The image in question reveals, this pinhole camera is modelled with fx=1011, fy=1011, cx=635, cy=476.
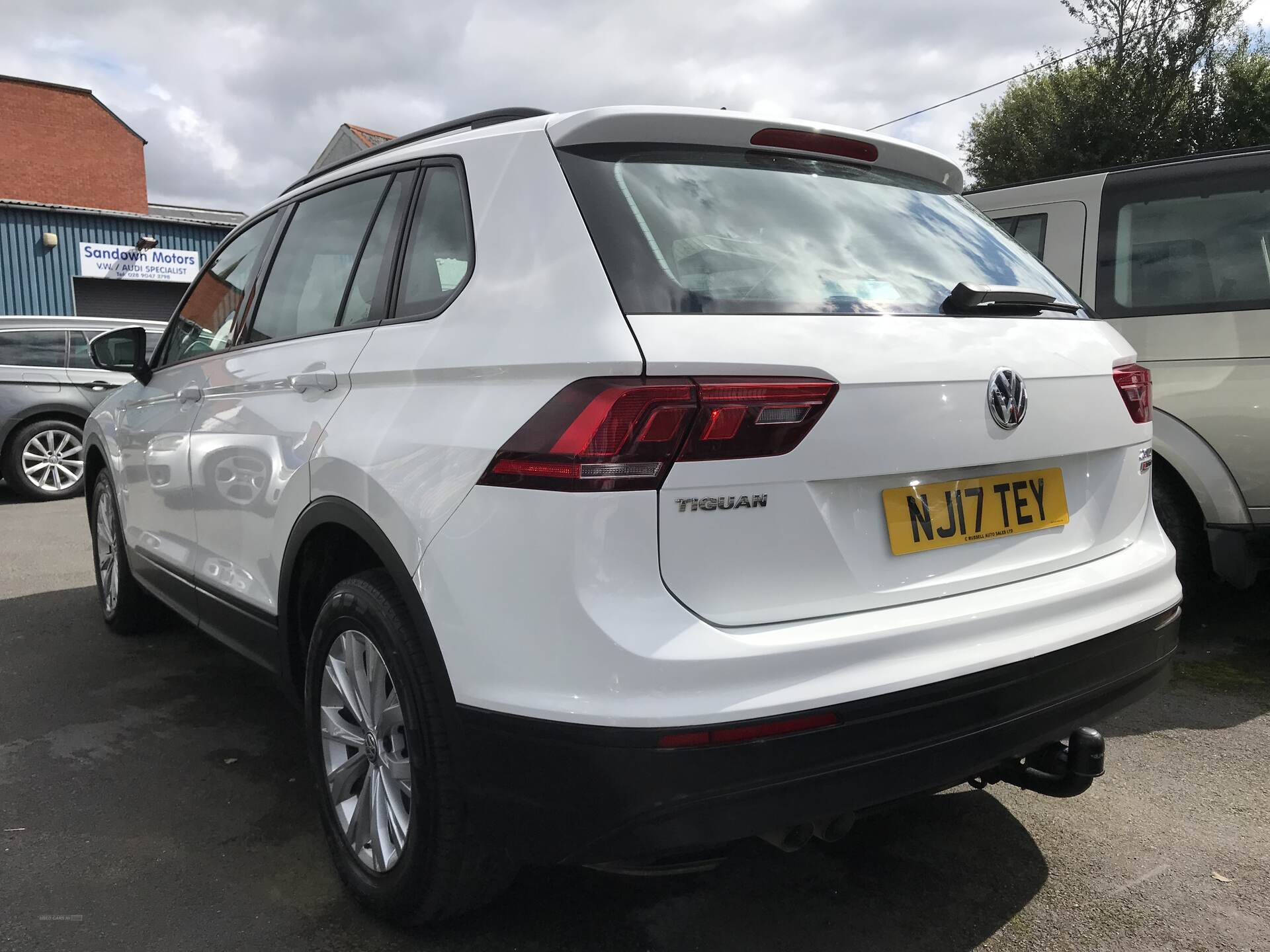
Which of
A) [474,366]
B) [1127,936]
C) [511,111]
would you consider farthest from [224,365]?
[1127,936]

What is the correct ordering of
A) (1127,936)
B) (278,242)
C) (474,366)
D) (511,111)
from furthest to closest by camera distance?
(278,242), (511,111), (1127,936), (474,366)

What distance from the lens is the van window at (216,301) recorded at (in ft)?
11.4

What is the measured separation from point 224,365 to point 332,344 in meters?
0.90

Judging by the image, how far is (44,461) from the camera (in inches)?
371

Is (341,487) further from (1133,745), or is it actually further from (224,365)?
(1133,745)

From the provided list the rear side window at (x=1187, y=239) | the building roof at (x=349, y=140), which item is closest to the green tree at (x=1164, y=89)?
the building roof at (x=349, y=140)

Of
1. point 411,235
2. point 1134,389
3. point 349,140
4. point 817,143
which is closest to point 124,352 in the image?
point 411,235

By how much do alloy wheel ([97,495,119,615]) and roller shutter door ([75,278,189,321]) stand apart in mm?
18204

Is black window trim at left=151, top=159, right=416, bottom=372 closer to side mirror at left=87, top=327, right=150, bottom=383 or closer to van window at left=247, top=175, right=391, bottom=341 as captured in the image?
van window at left=247, top=175, right=391, bottom=341

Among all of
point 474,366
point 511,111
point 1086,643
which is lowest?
point 1086,643

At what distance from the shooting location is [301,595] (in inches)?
104

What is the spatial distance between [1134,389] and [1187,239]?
2.18 meters

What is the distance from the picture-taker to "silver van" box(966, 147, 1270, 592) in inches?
151

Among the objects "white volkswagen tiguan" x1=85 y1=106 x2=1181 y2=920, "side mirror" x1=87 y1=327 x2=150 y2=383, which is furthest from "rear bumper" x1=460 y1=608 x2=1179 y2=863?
"side mirror" x1=87 y1=327 x2=150 y2=383
